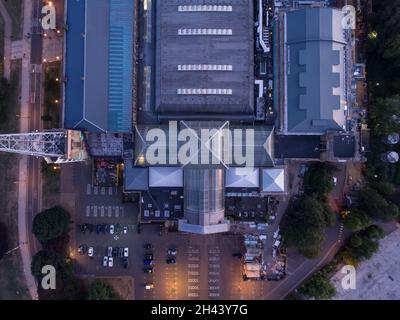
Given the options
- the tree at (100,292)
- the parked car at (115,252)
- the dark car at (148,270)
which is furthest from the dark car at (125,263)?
the tree at (100,292)

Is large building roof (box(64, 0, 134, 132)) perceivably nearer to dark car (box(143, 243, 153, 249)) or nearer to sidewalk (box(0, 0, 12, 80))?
sidewalk (box(0, 0, 12, 80))

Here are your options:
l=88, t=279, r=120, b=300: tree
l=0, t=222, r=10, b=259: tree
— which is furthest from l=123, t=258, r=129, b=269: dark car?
l=0, t=222, r=10, b=259: tree

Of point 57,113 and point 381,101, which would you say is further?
point 57,113

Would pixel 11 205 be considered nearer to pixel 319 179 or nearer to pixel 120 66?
pixel 120 66

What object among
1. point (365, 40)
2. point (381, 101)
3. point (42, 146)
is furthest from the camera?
point (365, 40)

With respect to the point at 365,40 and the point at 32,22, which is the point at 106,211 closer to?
the point at 32,22

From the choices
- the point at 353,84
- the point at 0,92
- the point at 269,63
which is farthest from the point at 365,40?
the point at 0,92

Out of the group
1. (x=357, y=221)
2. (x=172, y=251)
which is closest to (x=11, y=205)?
(x=172, y=251)
